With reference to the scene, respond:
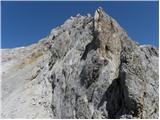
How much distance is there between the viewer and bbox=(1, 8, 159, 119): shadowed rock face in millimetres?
21859

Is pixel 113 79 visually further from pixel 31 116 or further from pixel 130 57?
pixel 31 116

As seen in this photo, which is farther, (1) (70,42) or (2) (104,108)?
(1) (70,42)

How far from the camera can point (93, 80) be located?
25.6 metres

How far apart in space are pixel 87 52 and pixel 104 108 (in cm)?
659

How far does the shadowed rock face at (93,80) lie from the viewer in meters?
21.9

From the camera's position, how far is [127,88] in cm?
2136

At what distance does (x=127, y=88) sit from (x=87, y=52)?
764 cm

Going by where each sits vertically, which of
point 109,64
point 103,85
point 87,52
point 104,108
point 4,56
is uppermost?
point 4,56

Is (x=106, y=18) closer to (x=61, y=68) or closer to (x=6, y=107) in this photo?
(x=61, y=68)

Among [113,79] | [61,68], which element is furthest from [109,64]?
[61,68]

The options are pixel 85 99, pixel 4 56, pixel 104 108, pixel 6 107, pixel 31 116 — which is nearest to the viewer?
pixel 104 108

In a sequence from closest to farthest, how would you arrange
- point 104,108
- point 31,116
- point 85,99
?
1. point 104,108
2. point 85,99
3. point 31,116

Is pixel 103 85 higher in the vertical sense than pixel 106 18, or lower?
lower

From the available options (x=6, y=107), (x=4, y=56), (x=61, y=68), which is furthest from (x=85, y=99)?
(x=4, y=56)
